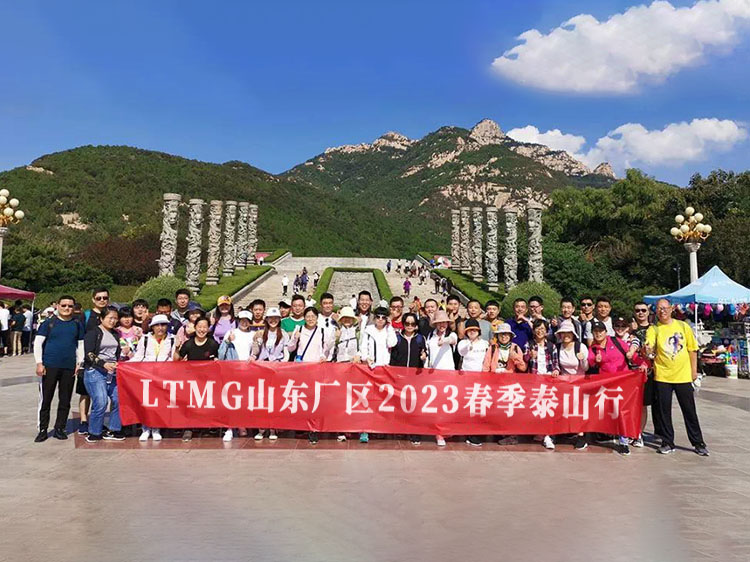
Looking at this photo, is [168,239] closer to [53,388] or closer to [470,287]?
[470,287]

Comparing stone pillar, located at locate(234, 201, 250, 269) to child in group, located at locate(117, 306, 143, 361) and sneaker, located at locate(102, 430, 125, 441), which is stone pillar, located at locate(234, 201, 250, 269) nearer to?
child in group, located at locate(117, 306, 143, 361)

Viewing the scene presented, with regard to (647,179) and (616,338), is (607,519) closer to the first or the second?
(616,338)

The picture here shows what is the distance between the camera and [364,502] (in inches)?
186

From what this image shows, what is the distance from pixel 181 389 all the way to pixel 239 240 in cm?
3105

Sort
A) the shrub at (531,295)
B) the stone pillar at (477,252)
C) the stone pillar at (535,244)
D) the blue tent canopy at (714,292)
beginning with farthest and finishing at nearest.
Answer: the stone pillar at (477,252) < the stone pillar at (535,244) < the shrub at (531,295) < the blue tent canopy at (714,292)

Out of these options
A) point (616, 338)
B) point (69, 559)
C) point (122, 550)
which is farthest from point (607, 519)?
point (69, 559)

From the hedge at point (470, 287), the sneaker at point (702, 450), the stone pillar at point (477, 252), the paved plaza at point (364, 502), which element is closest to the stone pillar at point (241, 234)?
the hedge at point (470, 287)

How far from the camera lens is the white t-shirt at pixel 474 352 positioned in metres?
6.87

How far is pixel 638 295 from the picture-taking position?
90.9 ft

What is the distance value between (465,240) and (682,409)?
30899mm

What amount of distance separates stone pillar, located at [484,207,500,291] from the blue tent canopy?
13.5m

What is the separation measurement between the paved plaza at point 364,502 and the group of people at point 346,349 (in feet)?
1.44

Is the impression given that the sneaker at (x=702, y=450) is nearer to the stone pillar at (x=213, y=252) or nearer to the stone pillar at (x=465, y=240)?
the stone pillar at (x=213, y=252)

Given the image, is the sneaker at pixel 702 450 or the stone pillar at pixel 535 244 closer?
the sneaker at pixel 702 450
